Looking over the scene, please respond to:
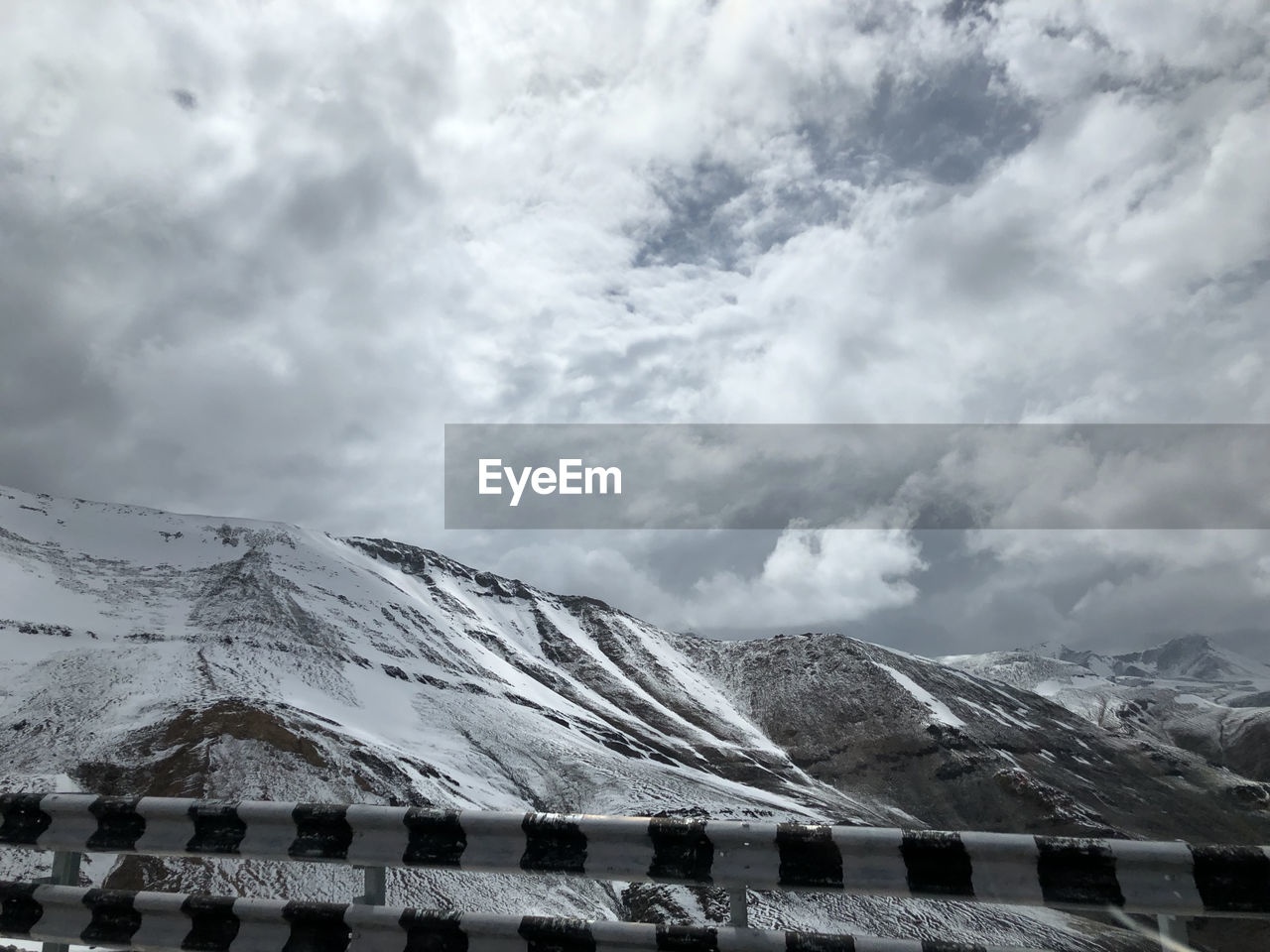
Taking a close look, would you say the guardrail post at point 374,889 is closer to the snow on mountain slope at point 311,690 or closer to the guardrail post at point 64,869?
the guardrail post at point 64,869

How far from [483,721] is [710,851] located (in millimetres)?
89403

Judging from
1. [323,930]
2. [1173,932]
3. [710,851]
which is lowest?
[1173,932]

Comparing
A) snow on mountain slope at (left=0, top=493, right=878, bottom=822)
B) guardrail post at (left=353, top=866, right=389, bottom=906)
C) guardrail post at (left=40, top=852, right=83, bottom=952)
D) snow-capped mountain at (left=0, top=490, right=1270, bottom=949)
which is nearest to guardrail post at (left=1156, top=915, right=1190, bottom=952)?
guardrail post at (left=353, top=866, right=389, bottom=906)

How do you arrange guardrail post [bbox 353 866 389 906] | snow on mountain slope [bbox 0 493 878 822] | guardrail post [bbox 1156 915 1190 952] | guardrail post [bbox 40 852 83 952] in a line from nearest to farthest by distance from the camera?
guardrail post [bbox 1156 915 1190 952] < guardrail post [bbox 353 866 389 906] < guardrail post [bbox 40 852 83 952] < snow on mountain slope [bbox 0 493 878 822]

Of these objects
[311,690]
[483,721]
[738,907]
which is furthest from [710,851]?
[483,721]

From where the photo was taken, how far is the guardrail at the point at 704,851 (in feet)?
16.1

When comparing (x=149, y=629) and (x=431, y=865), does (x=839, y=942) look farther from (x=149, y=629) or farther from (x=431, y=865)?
(x=149, y=629)

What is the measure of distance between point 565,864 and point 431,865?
0.87 metres

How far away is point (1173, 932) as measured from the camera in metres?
4.91

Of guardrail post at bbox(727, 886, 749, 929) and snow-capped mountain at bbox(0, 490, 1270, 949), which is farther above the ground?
snow-capped mountain at bbox(0, 490, 1270, 949)

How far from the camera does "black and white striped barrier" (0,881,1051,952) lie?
505 cm

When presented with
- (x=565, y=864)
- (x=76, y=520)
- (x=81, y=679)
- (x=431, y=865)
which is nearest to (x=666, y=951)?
(x=565, y=864)

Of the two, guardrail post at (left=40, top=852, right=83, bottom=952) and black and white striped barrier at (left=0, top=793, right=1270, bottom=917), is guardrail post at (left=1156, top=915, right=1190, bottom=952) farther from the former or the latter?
guardrail post at (left=40, top=852, right=83, bottom=952)

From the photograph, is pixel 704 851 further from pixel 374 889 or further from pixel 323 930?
pixel 323 930
